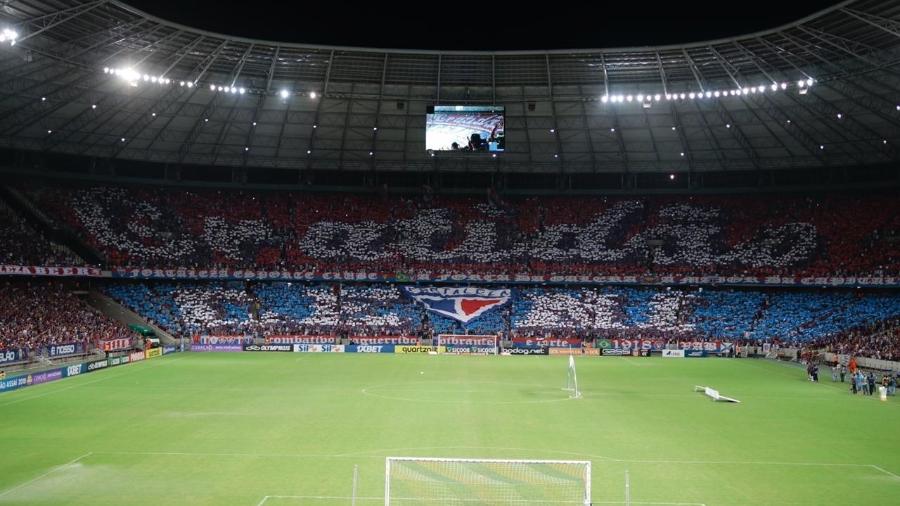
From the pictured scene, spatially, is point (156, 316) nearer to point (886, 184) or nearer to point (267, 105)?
point (267, 105)

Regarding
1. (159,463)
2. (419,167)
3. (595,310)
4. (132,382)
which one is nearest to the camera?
(159,463)

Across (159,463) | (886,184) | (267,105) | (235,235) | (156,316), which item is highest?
(267,105)

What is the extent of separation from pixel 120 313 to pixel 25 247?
28.6 feet

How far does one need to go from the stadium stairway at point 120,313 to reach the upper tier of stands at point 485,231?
3.46 meters

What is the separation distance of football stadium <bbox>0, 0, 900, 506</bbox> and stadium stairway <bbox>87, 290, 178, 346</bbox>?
272 mm

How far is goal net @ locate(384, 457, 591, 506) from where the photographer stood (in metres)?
18.2

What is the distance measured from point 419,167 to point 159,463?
54093mm

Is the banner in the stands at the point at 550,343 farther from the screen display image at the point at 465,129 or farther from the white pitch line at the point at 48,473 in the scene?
the white pitch line at the point at 48,473

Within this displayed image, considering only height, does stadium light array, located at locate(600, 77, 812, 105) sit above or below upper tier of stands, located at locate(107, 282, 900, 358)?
above

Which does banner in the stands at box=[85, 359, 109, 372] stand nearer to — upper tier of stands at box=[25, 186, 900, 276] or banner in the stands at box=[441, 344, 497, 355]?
upper tier of stands at box=[25, 186, 900, 276]

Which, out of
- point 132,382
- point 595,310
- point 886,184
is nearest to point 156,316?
point 132,382

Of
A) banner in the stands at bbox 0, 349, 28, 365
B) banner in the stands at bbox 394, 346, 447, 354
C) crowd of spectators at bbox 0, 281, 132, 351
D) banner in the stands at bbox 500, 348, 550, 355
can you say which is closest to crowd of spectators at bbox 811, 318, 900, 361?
banner in the stands at bbox 500, 348, 550, 355

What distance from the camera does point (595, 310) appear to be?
69.1 metres

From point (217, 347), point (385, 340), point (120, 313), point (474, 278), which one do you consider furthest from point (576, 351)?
point (120, 313)
